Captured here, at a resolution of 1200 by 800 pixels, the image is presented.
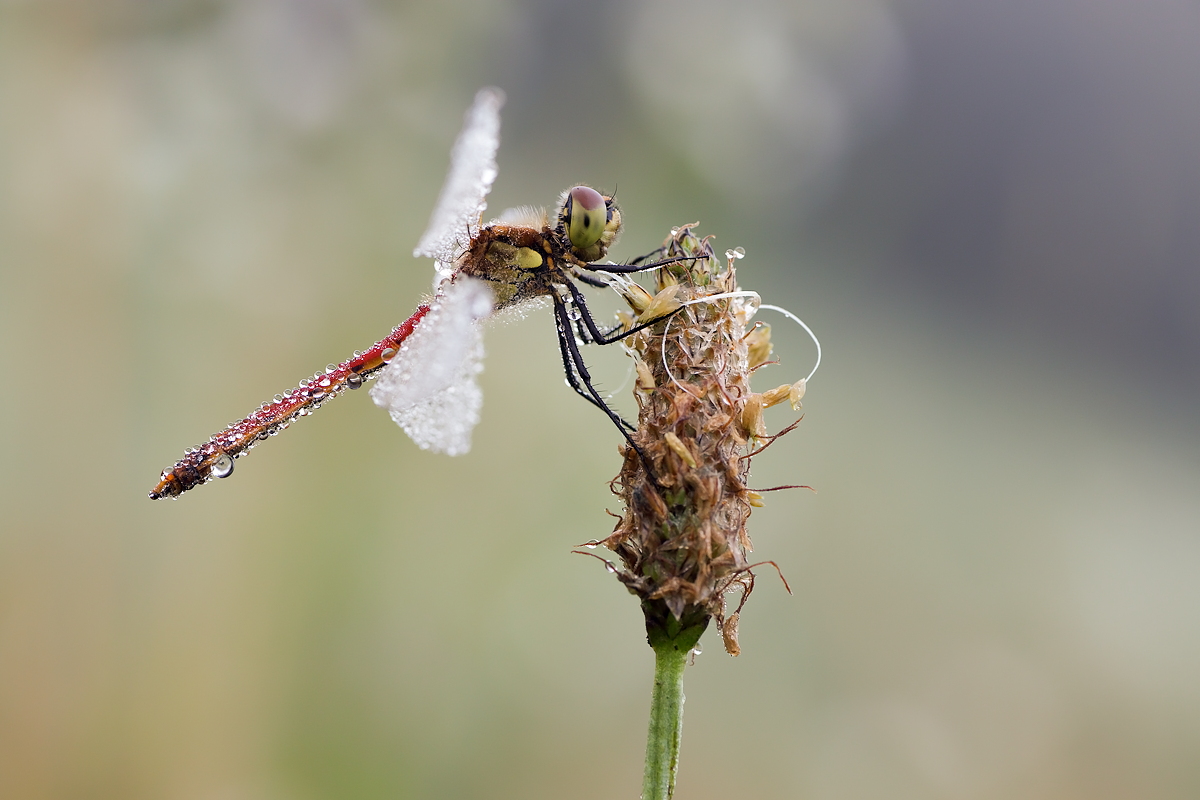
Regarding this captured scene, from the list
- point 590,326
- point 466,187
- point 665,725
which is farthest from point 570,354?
point 665,725

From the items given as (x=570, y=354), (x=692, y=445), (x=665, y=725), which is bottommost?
(x=665, y=725)

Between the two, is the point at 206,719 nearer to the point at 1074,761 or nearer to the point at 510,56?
the point at 510,56

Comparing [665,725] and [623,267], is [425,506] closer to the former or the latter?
[623,267]

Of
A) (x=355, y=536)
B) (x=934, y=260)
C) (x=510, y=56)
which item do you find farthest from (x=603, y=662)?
(x=934, y=260)

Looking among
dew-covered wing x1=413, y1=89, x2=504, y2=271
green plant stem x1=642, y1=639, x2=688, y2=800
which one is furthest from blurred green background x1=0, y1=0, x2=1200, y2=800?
green plant stem x1=642, y1=639, x2=688, y2=800

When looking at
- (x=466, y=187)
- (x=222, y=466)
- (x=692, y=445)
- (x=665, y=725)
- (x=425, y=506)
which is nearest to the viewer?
(x=665, y=725)

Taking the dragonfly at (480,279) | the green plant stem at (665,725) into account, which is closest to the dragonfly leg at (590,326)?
the dragonfly at (480,279)

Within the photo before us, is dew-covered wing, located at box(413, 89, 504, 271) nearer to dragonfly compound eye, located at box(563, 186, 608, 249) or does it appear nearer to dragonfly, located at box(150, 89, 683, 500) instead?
dragonfly, located at box(150, 89, 683, 500)
